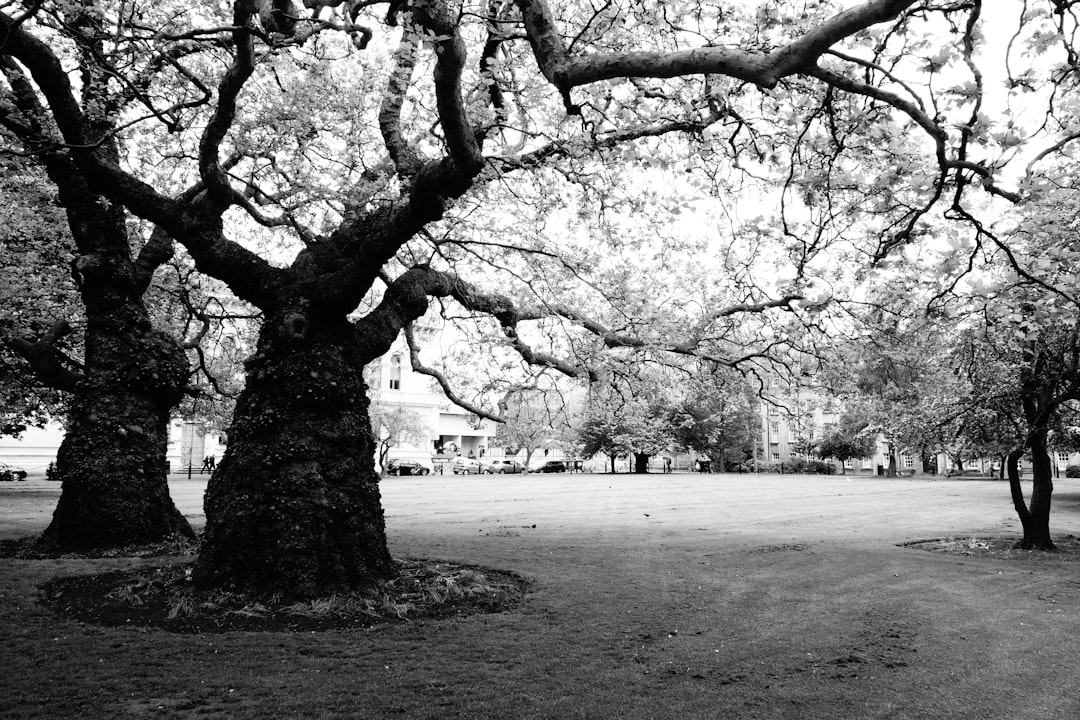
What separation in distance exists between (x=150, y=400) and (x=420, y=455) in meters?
64.0

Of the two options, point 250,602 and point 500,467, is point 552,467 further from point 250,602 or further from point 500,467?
point 250,602

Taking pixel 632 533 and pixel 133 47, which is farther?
pixel 632 533

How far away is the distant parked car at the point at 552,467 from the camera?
3014 inches

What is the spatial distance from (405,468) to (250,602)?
54213 millimetres

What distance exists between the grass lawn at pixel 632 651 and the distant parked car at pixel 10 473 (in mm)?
41689

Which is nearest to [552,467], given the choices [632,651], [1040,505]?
[1040,505]

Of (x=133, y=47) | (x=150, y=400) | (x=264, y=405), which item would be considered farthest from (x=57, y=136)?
(x=264, y=405)

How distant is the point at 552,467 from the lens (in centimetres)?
7806

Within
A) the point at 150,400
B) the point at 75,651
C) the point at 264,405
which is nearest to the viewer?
the point at 75,651

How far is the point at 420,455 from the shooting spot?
75.1m

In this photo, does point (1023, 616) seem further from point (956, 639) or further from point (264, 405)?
point (264, 405)

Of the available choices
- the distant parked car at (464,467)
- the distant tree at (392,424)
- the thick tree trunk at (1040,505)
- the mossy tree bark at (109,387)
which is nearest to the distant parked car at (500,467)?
the distant parked car at (464,467)

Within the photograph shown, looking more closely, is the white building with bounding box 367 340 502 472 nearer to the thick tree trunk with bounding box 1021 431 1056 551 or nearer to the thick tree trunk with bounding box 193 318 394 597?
the thick tree trunk with bounding box 1021 431 1056 551

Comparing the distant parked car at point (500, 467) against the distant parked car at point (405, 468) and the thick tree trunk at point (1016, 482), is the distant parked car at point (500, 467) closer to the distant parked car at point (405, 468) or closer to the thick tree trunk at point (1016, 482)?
the distant parked car at point (405, 468)
